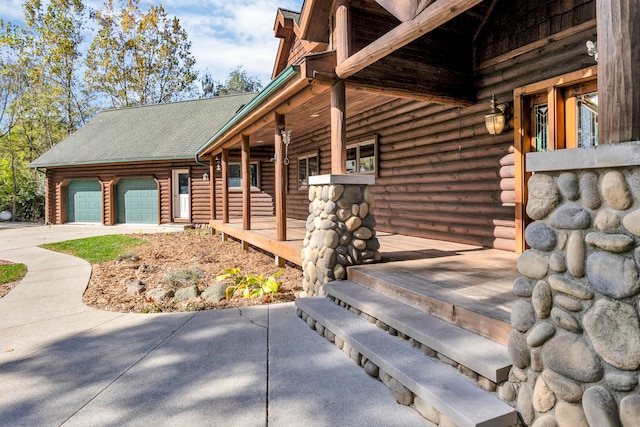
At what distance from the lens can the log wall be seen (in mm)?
4098

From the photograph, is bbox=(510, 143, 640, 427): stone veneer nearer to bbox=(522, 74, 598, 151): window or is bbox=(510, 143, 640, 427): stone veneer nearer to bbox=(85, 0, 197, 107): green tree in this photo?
bbox=(522, 74, 598, 151): window

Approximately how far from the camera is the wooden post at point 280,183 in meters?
5.73

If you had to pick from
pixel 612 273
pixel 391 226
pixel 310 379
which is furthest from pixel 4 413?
pixel 391 226

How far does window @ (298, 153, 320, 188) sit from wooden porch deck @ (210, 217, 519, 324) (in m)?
3.96

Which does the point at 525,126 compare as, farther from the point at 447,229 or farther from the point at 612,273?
the point at 612,273

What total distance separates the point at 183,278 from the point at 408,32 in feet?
15.1

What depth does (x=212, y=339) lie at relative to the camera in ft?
10.7

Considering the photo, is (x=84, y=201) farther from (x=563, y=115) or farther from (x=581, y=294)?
(x=581, y=294)

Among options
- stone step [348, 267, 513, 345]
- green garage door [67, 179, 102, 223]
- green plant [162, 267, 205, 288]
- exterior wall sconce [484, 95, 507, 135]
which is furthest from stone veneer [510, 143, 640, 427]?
green garage door [67, 179, 102, 223]

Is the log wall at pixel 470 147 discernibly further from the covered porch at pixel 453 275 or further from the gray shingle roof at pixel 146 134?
the gray shingle roof at pixel 146 134

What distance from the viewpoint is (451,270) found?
3543 mm

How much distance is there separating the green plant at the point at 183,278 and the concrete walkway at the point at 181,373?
1.33 meters

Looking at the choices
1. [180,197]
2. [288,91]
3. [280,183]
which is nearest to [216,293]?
[280,183]

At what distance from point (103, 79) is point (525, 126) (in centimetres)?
2601
